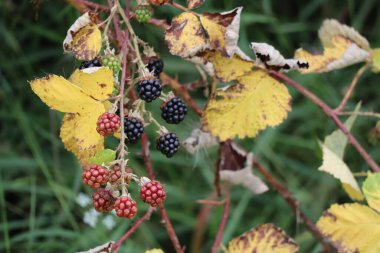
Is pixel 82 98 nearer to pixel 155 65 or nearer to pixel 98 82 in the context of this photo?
pixel 98 82

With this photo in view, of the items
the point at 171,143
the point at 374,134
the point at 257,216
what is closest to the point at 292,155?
the point at 257,216

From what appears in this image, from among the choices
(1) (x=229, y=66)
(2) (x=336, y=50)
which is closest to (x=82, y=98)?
(1) (x=229, y=66)

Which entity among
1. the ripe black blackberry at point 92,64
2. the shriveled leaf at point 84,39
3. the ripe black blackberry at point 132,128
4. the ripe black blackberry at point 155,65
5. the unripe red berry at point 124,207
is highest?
the shriveled leaf at point 84,39

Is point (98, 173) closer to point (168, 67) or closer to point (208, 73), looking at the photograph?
point (208, 73)

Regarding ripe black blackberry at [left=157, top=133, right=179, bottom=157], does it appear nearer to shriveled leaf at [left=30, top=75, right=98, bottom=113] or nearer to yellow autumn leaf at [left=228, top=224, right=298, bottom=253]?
shriveled leaf at [left=30, top=75, right=98, bottom=113]

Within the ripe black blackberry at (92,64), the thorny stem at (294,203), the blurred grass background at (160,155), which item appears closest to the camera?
the ripe black blackberry at (92,64)

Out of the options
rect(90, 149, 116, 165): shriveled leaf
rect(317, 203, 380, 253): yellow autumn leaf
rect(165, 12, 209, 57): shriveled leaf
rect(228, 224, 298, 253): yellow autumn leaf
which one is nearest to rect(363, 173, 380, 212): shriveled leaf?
rect(317, 203, 380, 253): yellow autumn leaf

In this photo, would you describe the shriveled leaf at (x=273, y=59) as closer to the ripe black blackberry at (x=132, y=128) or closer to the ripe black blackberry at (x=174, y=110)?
the ripe black blackberry at (x=174, y=110)

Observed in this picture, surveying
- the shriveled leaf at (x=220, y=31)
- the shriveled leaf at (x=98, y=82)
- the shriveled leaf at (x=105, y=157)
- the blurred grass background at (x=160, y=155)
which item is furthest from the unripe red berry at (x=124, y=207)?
the blurred grass background at (x=160, y=155)
